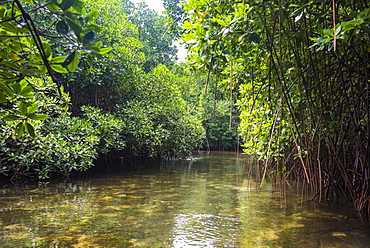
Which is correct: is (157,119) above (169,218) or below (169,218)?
above

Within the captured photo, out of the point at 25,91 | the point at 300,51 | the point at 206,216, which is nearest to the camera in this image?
the point at 25,91

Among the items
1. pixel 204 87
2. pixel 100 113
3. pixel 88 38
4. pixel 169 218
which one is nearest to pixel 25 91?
pixel 88 38

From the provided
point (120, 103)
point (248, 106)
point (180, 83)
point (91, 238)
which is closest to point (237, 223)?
point (91, 238)

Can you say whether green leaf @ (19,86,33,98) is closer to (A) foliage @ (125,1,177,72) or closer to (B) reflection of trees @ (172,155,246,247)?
(B) reflection of trees @ (172,155,246,247)

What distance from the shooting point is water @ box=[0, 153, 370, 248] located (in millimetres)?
3168

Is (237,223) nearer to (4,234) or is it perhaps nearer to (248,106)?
(248,106)

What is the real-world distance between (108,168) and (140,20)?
1128 centimetres

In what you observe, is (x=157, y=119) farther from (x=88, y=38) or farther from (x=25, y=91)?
(x=88, y=38)

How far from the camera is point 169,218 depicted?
157 inches

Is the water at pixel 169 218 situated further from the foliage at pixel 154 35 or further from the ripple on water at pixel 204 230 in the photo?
the foliage at pixel 154 35

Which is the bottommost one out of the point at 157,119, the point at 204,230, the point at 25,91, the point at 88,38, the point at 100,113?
the point at 204,230

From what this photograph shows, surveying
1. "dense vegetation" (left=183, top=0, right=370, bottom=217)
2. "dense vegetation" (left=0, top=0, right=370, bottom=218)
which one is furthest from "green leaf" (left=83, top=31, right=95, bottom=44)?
"dense vegetation" (left=183, top=0, right=370, bottom=217)

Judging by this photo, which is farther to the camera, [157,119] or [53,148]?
[157,119]

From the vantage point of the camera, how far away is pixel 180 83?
1193 cm
